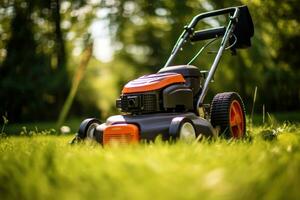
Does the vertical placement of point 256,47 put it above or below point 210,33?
below

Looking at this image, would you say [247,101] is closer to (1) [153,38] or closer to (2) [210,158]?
(1) [153,38]

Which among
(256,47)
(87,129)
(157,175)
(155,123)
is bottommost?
(256,47)

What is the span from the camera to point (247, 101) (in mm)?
14766

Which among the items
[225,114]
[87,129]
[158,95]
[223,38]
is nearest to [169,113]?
[158,95]

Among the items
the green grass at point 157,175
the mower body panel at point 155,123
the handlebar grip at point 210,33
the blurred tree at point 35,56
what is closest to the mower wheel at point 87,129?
the mower body panel at point 155,123

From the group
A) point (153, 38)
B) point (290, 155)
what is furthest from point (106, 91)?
point (290, 155)

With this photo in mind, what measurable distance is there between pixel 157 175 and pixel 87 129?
2551 mm

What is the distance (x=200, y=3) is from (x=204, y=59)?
168cm

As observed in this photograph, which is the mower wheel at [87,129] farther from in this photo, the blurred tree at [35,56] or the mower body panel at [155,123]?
the blurred tree at [35,56]

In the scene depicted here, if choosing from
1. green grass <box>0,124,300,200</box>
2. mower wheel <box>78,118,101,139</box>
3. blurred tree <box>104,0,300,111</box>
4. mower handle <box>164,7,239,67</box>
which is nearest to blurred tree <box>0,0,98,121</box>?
blurred tree <box>104,0,300,111</box>

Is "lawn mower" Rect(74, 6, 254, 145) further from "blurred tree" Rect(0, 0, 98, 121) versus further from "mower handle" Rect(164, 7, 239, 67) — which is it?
"blurred tree" Rect(0, 0, 98, 121)

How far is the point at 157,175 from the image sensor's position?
186cm

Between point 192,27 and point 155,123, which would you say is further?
point 192,27

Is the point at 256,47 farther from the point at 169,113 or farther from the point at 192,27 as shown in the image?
the point at 169,113
